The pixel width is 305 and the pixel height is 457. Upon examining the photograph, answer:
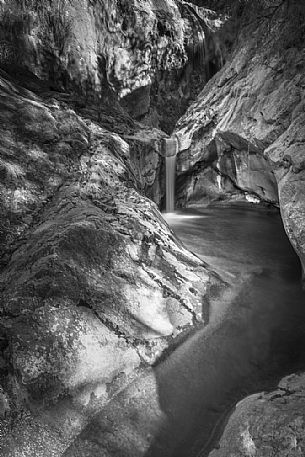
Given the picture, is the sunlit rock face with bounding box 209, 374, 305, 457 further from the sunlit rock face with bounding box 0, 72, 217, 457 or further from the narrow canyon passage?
the sunlit rock face with bounding box 0, 72, 217, 457

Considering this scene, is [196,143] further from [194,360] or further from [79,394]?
[79,394]

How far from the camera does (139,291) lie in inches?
172

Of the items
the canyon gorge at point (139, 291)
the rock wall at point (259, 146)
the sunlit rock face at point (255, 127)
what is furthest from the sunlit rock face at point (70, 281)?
the sunlit rock face at point (255, 127)

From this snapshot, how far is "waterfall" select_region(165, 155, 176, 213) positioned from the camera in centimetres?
1478

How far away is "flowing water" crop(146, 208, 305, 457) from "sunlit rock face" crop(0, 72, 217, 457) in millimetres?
383

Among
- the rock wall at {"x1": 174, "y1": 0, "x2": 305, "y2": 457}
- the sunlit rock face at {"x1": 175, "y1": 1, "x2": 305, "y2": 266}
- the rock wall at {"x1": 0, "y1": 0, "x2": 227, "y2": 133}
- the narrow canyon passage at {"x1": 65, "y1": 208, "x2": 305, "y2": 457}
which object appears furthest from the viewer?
the rock wall at {"x1": 0, "y1": 0, "x2": 227, "y2": 133}

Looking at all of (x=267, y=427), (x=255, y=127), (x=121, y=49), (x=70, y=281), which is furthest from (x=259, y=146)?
(x=121, y=49)

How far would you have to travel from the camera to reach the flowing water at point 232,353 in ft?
9.86

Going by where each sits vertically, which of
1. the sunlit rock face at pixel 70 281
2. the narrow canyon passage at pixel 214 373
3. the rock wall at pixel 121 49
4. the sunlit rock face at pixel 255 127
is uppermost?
the rock wall at pixel 121 49

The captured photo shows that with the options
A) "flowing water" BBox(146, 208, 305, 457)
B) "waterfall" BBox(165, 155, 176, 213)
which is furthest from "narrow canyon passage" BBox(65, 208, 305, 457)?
"waterfall" BBox(165, 155, 176, 213)

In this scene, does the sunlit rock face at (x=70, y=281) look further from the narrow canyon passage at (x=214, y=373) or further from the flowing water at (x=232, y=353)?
the flowing water at (x=232, y=353)

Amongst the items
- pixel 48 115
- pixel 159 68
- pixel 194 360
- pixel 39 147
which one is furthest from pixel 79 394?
pixel 159 68

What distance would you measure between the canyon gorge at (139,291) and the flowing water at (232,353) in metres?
0.02

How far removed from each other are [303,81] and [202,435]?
9.14m
